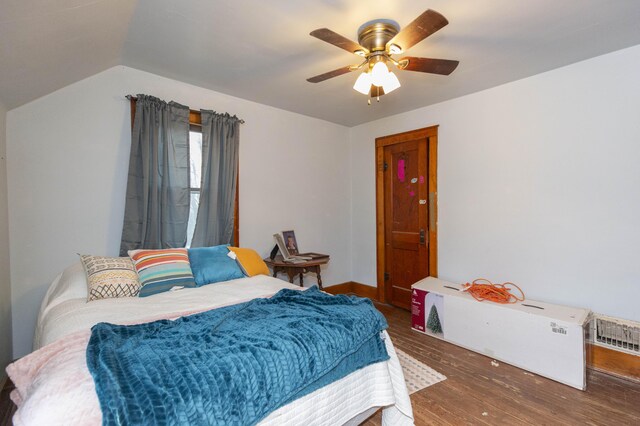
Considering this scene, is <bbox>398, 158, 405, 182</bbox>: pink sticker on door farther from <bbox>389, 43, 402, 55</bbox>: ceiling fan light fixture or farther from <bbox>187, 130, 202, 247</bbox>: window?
<bbox>187, 130, 202, 247</bbox>: window

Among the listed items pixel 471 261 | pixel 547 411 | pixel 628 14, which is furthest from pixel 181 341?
pixel 628 14

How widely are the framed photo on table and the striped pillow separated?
4.29 feet

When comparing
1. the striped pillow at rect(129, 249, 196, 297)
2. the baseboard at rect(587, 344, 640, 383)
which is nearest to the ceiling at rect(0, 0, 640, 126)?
the striped pillow at rect(129, 249, 196, 297)

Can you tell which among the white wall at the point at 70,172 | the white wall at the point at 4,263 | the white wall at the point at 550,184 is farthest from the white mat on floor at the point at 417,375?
the white wall at the point at 4,263

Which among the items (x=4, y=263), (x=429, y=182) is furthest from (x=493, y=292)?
(x=4, y=263)

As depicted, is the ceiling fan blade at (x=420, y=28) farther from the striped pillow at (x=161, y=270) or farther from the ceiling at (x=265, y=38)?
the striped pillow at (x=161, y=270)

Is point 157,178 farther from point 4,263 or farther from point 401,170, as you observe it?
point 401,170

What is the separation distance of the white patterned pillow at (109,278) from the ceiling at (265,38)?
4.12 ft

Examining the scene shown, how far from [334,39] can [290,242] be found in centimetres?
236

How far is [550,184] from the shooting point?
2672mm

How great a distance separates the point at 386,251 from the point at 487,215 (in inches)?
53.8

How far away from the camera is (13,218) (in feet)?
7.15

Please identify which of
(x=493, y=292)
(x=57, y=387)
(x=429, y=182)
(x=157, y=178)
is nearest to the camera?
(x=57, y=387)

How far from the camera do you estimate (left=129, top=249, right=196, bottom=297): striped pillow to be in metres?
2.09
